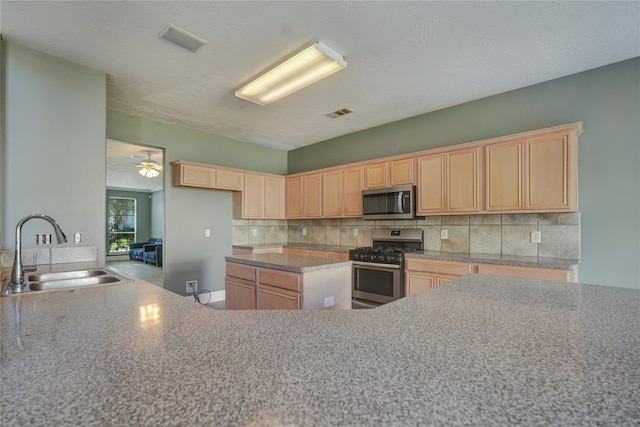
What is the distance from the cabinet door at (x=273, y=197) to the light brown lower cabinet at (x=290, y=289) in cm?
239

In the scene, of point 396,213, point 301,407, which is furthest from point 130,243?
point 301,407

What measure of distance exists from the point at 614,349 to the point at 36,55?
396cm

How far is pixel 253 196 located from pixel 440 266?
320 cm

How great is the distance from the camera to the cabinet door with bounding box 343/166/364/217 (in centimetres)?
447

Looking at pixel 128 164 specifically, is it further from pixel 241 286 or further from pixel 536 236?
pixel 536 236

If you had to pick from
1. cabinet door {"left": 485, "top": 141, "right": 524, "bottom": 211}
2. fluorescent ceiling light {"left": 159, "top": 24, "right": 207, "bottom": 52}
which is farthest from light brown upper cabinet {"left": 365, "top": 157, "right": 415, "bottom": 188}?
fluorescent ceiling light {"left": 159, "top": 24, "right": 207, "bottom": 52}

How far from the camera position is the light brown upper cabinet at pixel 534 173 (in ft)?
9.09

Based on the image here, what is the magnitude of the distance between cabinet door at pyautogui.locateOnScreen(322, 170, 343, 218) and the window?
963cm

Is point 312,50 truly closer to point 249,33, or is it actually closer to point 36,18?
Result: point 249,33

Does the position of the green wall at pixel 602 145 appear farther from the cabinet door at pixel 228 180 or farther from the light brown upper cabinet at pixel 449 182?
the cabinet door at pixel 228 180

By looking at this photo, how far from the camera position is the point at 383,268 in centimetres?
367

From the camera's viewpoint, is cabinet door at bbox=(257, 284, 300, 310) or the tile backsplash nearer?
cabinet door at bbox=(257, 284, 300, 310)

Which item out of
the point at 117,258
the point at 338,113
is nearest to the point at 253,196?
the point at 338,113

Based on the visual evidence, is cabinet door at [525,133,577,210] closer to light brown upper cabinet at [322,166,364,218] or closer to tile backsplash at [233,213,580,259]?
tile backsplash at [233,213,580,259]
